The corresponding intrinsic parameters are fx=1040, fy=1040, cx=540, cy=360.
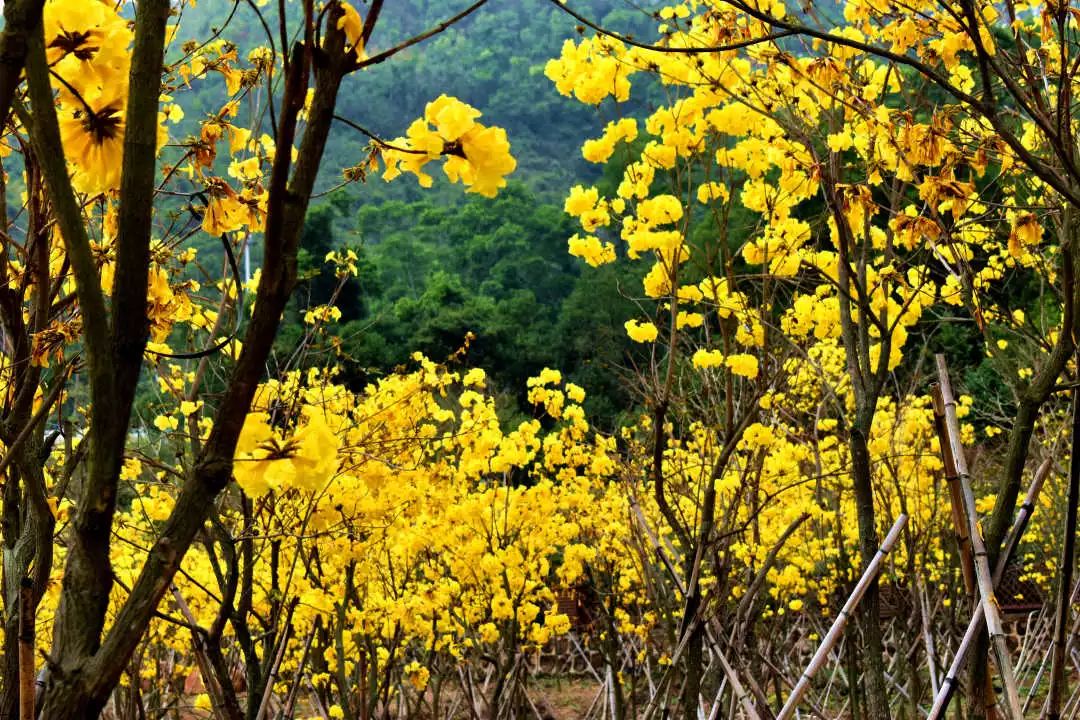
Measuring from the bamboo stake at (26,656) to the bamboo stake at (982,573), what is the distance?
120cm

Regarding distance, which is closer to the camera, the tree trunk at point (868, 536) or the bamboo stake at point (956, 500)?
the bamboo stake at point (956, 500)

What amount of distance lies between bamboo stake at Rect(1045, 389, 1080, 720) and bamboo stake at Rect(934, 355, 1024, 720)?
3.1 inches

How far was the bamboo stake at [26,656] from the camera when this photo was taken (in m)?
1.00

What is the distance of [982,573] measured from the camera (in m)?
1.56

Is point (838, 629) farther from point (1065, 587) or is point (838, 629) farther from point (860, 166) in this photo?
point (860, 166)

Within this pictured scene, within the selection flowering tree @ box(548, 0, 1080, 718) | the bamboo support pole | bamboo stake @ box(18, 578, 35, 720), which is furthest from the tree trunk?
bamboo stake @ box(18, 578, 35, 720)

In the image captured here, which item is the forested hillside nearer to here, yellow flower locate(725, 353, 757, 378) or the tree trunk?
yellow flower locate(725, 353, 757, 378)

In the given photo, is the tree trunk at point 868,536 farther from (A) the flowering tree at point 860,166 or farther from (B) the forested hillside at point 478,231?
(B) the forested hillside at point 478,231

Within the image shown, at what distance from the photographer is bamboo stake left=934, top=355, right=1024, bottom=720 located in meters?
1.48

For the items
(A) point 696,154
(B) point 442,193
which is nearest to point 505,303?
(A) point 696,154

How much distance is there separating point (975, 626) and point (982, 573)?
127 mm

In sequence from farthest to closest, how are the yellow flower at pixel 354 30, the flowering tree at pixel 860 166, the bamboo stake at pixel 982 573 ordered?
the flowering tree at pixel 860 166 → the bamboo stake at pixel 982 573 → the yellow flower at pixel 354 30

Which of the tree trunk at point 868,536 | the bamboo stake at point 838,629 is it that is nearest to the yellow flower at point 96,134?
the bamboo stake at point 838,629

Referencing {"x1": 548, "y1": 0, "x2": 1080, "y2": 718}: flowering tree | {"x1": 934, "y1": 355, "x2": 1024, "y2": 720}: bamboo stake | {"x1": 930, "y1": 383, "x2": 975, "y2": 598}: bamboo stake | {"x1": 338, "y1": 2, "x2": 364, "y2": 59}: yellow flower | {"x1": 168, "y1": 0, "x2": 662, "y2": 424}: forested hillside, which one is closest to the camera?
{"x1": 338, "y1": 2, "x2": 364, "y2": 59}: yellow flower
